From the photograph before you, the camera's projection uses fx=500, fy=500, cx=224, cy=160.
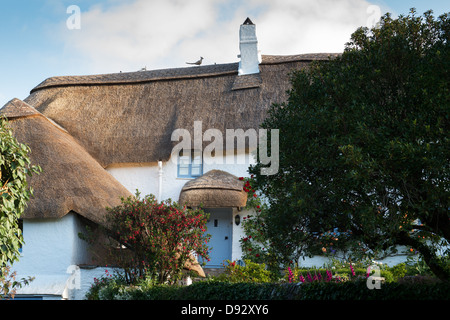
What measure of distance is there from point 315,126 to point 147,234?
677 cm

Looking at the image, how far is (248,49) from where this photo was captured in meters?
22.1

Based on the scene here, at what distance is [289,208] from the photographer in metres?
8.41

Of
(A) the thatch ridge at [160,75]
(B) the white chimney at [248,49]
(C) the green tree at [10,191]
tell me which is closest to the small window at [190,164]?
(A) the thatch ridge at [160,75]

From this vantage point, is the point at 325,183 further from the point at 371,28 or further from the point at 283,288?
the point at 371,28

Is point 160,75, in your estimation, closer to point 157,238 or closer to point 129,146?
point 129,146

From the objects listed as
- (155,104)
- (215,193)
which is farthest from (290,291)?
(155,104)

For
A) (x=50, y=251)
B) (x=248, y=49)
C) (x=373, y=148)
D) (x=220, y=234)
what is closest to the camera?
(x=373, y=148)

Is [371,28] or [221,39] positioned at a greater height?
[221,39]

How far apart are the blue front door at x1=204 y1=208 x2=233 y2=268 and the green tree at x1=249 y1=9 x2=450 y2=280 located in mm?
9578

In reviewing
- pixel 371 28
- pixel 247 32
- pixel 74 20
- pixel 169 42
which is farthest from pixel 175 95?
pixel 371 28

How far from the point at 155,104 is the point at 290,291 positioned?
46.2ft

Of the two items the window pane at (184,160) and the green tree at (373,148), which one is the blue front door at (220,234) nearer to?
the window pane at (184,160)

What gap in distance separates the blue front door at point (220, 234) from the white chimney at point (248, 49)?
6391 mm

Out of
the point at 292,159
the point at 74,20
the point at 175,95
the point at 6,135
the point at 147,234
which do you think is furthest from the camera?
the point at 175,95
